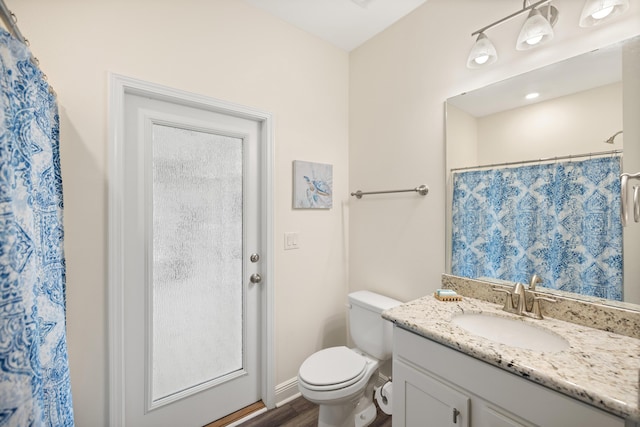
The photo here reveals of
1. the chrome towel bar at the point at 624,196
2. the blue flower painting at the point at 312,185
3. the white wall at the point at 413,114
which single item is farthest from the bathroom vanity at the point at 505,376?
the blue flower painting at the point at 312,185

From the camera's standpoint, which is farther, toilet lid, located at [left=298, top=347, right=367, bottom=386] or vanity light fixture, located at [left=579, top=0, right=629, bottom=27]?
toilet lid, located at [left=298, top=347, right=367, bottom=386]

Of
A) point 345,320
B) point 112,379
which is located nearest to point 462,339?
point 345,320

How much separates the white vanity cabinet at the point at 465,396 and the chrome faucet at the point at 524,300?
0.40 metres

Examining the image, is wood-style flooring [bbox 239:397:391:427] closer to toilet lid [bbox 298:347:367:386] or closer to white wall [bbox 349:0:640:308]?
toilet lid [bbox 298:347:367:386]

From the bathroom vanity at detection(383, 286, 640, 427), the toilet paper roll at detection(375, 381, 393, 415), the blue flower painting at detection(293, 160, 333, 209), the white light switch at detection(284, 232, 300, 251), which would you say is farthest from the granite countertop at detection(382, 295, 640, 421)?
the blue flower painting at detection(293, 160, 333, 209)

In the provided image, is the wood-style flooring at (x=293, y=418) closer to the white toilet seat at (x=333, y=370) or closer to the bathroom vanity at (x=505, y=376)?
the white toilet seat at (x=333, y=370)

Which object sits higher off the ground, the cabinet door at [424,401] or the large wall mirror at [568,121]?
the large wall mirror at [568,121]

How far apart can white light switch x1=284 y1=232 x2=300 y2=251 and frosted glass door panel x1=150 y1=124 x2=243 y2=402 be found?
1.00 feet

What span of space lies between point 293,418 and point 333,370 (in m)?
0.53

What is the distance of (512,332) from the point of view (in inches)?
46.9

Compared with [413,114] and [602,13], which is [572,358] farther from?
[413,114]

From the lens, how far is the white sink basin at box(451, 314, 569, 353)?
1072mm

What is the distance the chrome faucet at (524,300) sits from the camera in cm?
120

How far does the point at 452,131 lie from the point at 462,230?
0.58 meters
